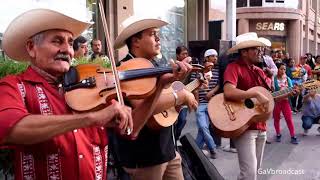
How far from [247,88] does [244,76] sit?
0.12 metres

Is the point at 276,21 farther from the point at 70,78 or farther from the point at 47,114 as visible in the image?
the point at 47,114

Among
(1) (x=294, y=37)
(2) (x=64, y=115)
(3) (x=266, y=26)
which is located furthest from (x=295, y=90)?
(1) (x=294, y=37)

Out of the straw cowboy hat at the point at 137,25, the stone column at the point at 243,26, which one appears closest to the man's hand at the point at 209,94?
the straw cowboy hat at the point at 137,25

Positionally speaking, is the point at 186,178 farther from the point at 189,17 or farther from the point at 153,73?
the point at 189,17

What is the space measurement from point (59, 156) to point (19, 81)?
1.20 feet

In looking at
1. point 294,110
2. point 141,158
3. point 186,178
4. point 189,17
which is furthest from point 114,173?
point 189,17

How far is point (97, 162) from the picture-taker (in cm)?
197

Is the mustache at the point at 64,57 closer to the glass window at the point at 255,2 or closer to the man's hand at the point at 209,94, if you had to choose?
the man's hand at the point at 209,94

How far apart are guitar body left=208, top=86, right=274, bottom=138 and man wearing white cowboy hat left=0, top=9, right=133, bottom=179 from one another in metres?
2.16

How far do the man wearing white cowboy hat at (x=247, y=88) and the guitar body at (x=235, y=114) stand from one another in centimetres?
7

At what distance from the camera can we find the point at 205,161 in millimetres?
3260

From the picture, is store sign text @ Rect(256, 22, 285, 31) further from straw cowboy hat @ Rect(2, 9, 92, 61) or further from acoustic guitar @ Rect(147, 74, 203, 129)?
straw cowboy hat @ Rect(2, 9, 92, 61)

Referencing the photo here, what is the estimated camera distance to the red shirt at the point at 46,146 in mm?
1754

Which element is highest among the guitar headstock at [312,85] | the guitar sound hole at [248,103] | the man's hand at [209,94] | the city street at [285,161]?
the guitar headstock at [312,85]
